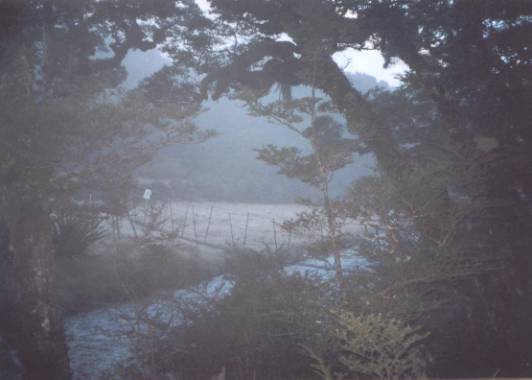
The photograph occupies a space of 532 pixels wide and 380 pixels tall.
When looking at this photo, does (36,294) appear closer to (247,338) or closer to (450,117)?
(247,338)

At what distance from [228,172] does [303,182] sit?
45233mm

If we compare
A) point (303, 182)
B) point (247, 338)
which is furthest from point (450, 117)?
point (247, 338)

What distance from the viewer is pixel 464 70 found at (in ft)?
27.3

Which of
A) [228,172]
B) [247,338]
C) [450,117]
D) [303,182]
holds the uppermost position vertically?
[228,172]

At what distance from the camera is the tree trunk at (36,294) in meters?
6.83

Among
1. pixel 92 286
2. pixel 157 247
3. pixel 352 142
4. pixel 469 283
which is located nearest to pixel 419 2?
pixel 352 142

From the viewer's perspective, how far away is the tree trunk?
6.83m

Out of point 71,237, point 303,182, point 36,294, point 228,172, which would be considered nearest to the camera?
point 36,294

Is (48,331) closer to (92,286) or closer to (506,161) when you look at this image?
(92,286)

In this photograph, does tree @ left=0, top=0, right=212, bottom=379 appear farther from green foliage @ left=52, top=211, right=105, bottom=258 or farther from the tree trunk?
green foliage @ left=52, top=211, right=105, bottom=258

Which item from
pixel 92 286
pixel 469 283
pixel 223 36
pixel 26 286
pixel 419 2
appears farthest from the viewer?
pixel 92 286

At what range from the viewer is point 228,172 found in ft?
173

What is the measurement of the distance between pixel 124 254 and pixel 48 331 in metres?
7.47

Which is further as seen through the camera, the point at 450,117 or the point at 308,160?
the point at 450,117
